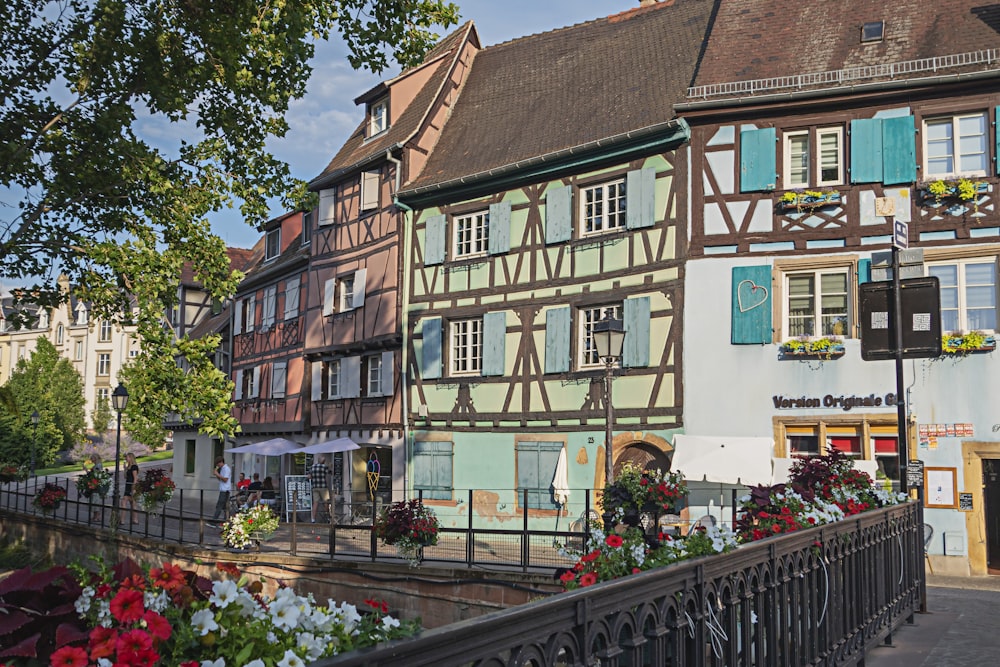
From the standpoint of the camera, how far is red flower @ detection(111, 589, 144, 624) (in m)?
2.34

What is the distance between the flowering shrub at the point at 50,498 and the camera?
25.2m

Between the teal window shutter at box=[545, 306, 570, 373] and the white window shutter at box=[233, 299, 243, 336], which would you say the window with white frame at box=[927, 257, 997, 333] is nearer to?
the teal window shutter at box=[545, 306, 570, 373]

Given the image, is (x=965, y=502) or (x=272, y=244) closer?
(x=965, y=502)

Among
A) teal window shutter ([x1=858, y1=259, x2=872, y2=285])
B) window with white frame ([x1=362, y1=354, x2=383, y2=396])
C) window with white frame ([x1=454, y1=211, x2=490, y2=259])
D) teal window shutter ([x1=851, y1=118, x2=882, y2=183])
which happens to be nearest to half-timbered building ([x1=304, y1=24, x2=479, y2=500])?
window with white frame ([x1=362, y1=354, x2=383, y2=396])

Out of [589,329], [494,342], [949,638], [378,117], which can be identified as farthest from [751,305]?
[378,117]

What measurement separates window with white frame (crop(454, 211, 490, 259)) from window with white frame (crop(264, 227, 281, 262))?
11848mm

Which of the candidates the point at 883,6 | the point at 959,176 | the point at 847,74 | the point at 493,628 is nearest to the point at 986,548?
the point at 959,176

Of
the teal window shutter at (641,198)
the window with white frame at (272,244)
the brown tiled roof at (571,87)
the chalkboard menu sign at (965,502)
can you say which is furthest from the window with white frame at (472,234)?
the window with white frame at (272,244)

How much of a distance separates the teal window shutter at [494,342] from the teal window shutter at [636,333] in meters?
3.33

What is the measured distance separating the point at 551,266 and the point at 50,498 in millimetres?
15344

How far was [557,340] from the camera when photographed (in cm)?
1988

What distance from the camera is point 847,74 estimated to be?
16875 mm

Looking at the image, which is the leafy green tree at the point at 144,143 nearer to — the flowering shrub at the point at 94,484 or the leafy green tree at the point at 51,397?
the flowering shrub at the point at 94,484

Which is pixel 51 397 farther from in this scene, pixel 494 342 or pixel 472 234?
pixel 494 342
